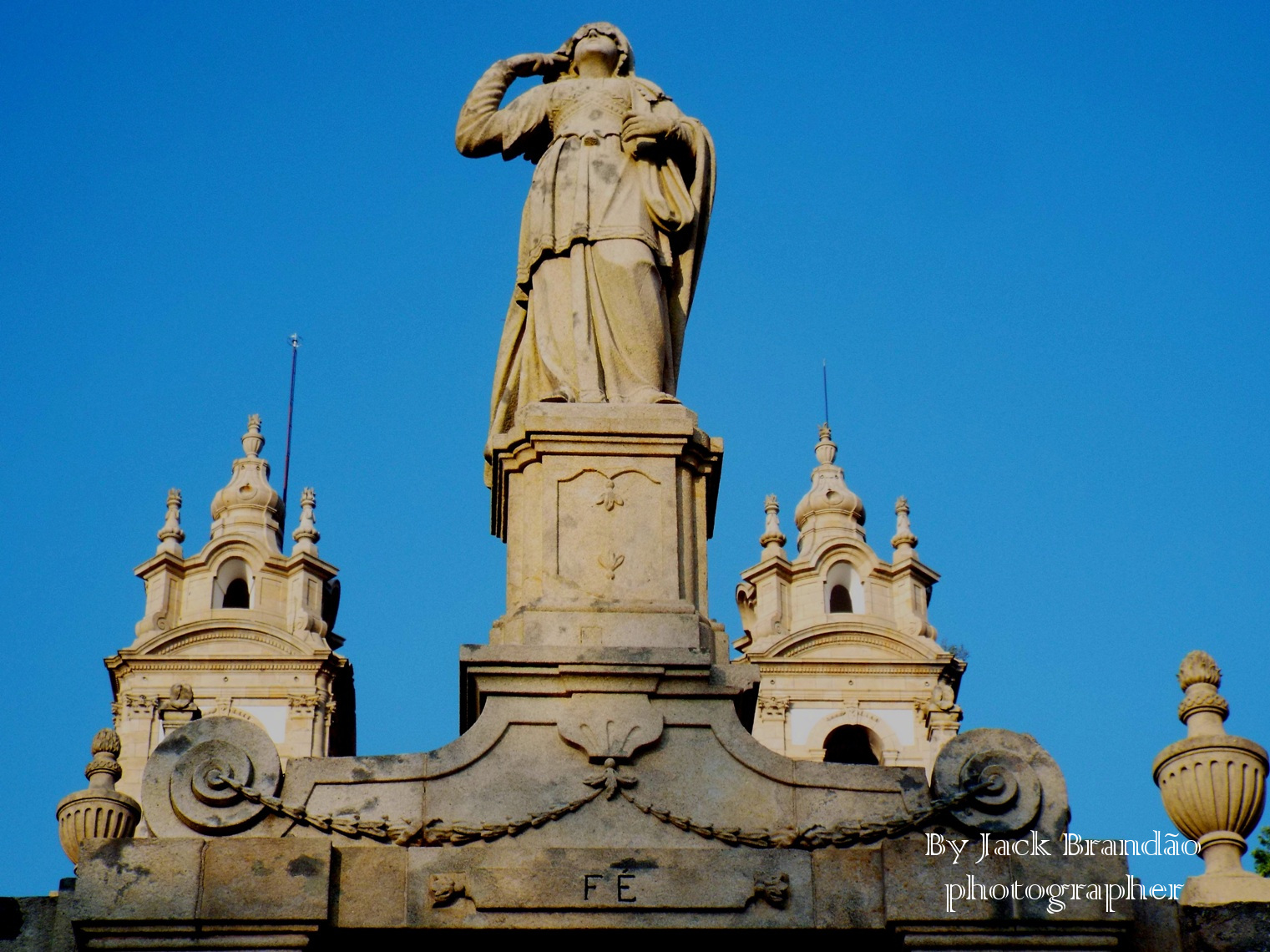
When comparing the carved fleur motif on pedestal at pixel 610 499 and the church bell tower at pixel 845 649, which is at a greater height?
the church bell tower at pixel 845 649

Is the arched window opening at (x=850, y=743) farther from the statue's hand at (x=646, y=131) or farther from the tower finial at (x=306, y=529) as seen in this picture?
the statue's hand at (x=646, y=131)

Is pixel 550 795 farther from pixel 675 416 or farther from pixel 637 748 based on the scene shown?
pixel 675 416

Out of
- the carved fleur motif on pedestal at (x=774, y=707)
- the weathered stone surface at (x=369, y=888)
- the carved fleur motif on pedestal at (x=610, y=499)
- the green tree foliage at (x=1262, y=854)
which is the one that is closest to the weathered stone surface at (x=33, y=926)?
the weathered stone surface at (x=369, y=888)

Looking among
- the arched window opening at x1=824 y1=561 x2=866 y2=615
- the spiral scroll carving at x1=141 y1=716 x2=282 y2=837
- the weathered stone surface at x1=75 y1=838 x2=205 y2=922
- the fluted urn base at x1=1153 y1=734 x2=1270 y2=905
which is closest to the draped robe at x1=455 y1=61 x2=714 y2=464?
the spiral scroll carving at x1=141 y1=716 x2=282 y2=837

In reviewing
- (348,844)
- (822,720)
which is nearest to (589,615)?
(348,844)

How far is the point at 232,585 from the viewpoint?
55.5 metres

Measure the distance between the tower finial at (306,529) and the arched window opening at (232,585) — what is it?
47.3 inches

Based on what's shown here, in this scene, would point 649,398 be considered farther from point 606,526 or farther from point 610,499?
point 606,526

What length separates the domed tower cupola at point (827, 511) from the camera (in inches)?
2194

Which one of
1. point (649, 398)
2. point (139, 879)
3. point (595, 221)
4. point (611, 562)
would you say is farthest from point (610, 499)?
point (139, 879)

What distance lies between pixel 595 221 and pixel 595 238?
12cm

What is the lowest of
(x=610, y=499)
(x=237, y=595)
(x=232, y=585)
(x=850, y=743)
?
(x=610, y=499)

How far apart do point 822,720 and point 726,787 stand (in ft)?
128

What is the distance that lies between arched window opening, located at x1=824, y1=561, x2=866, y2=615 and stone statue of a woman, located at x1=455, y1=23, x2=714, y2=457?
3873 centimetres
